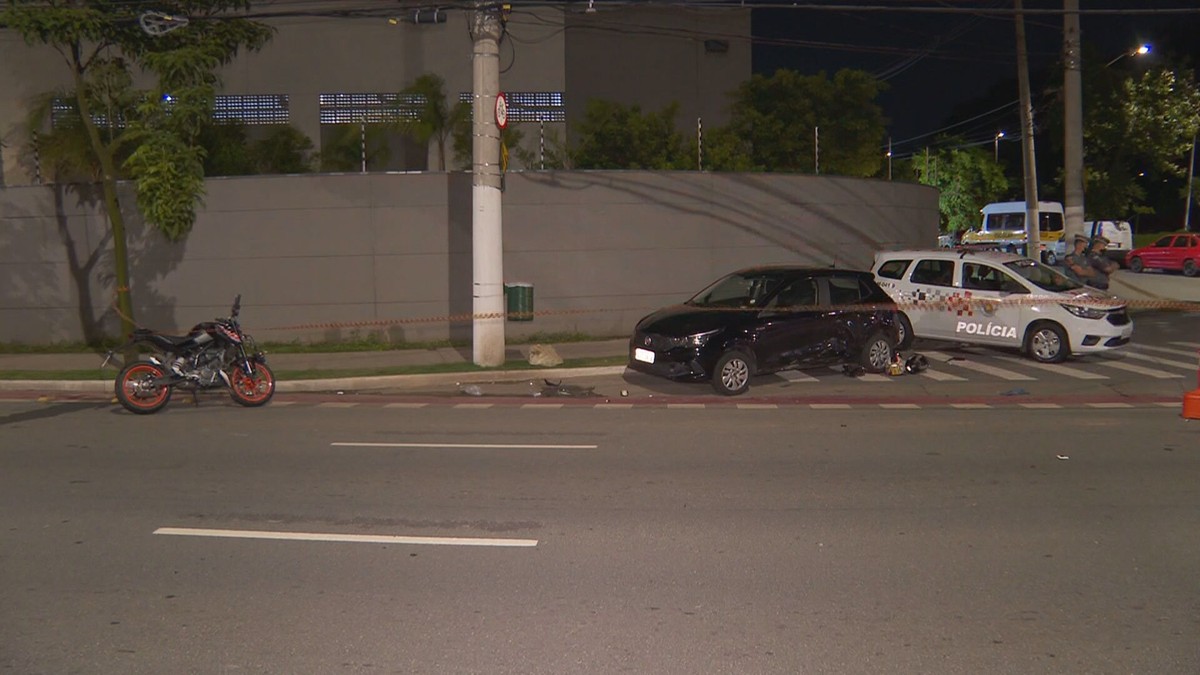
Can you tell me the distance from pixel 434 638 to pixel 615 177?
1545 centimetres

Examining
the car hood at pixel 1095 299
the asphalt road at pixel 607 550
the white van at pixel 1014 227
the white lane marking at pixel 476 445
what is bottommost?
the asphalt road at pixel 607 550

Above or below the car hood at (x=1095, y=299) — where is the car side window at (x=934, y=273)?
above

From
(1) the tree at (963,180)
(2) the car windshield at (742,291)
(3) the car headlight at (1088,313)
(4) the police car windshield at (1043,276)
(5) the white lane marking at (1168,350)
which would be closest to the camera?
(2) the car windshield at (742,291)

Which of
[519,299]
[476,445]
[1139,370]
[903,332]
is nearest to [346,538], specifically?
[476,445]

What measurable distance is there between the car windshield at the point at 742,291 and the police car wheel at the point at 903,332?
220cm

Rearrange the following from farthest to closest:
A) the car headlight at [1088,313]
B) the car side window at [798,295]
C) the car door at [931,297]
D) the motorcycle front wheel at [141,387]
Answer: the car door at [931,297]
the car headlight at [1088,313]
the car side window at [798,295]
the motorcycle front wheel at [141,387]

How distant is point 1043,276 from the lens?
16594 millimetres

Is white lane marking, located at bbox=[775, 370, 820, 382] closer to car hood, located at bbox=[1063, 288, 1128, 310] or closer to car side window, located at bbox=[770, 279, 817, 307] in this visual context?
car side window, located at bbox=[770, 279, 817, 307]

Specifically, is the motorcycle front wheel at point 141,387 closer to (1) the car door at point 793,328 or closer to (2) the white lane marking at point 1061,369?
(1) the car door at point 793,328

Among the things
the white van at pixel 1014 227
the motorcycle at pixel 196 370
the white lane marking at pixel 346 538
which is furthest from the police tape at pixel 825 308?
the white van at pixel 1014 227

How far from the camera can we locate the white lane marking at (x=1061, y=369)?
49.5 ft

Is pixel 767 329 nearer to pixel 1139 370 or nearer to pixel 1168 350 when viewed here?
pixel 1139 370

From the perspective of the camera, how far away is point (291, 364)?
1678 cm

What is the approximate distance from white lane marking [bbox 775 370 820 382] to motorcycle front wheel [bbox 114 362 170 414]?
8346 mm
